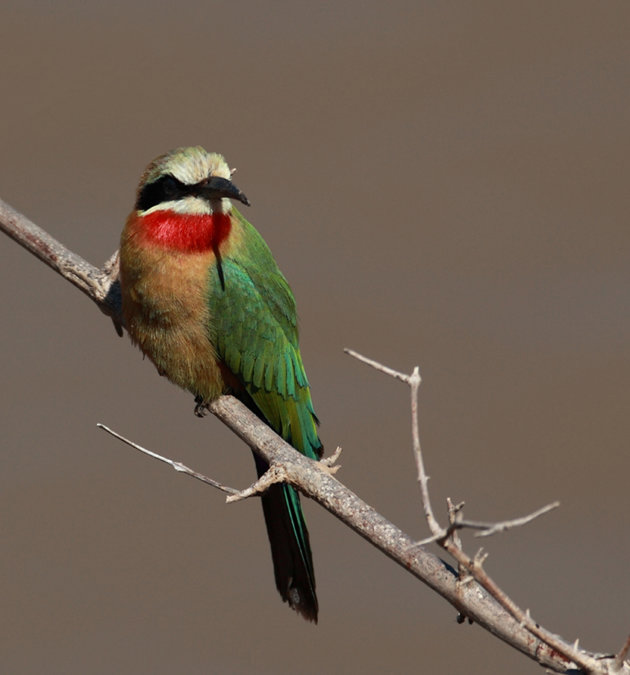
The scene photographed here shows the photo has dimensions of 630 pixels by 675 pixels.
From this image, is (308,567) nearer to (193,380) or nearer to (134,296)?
(193,380)

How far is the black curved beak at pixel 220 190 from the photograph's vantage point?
7.51 ft

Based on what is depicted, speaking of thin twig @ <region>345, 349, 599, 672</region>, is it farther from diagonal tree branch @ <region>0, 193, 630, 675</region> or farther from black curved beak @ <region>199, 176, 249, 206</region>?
black curved beak @ <region>199, 176, 249, 206</region>

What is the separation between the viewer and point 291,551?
101 inches

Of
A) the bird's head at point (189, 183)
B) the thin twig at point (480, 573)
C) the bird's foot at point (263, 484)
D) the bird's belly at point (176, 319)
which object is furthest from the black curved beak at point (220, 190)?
the thin twig at point (480, 573)

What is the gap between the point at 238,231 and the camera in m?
2.59

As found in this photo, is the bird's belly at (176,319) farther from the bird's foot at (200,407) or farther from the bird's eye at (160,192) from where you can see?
the bird's eye at (160,192)

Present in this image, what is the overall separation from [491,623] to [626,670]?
0.72 feet

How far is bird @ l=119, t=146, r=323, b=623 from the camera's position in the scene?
2.47 metres

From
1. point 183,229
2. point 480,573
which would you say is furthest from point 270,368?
point 480,573

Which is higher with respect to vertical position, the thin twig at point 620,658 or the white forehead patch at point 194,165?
the white forehead patch at point 194,165

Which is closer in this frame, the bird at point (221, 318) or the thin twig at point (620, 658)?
the thin twig at point (620, 658)

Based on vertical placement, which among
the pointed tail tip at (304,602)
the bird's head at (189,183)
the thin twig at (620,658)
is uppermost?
the bird's head at (189,183)

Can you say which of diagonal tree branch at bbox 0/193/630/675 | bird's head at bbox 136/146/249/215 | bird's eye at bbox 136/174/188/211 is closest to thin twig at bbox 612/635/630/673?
→ diagonal tree branch at bbox 0/193/630/675

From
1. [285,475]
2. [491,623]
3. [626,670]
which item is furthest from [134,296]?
[626,670]
